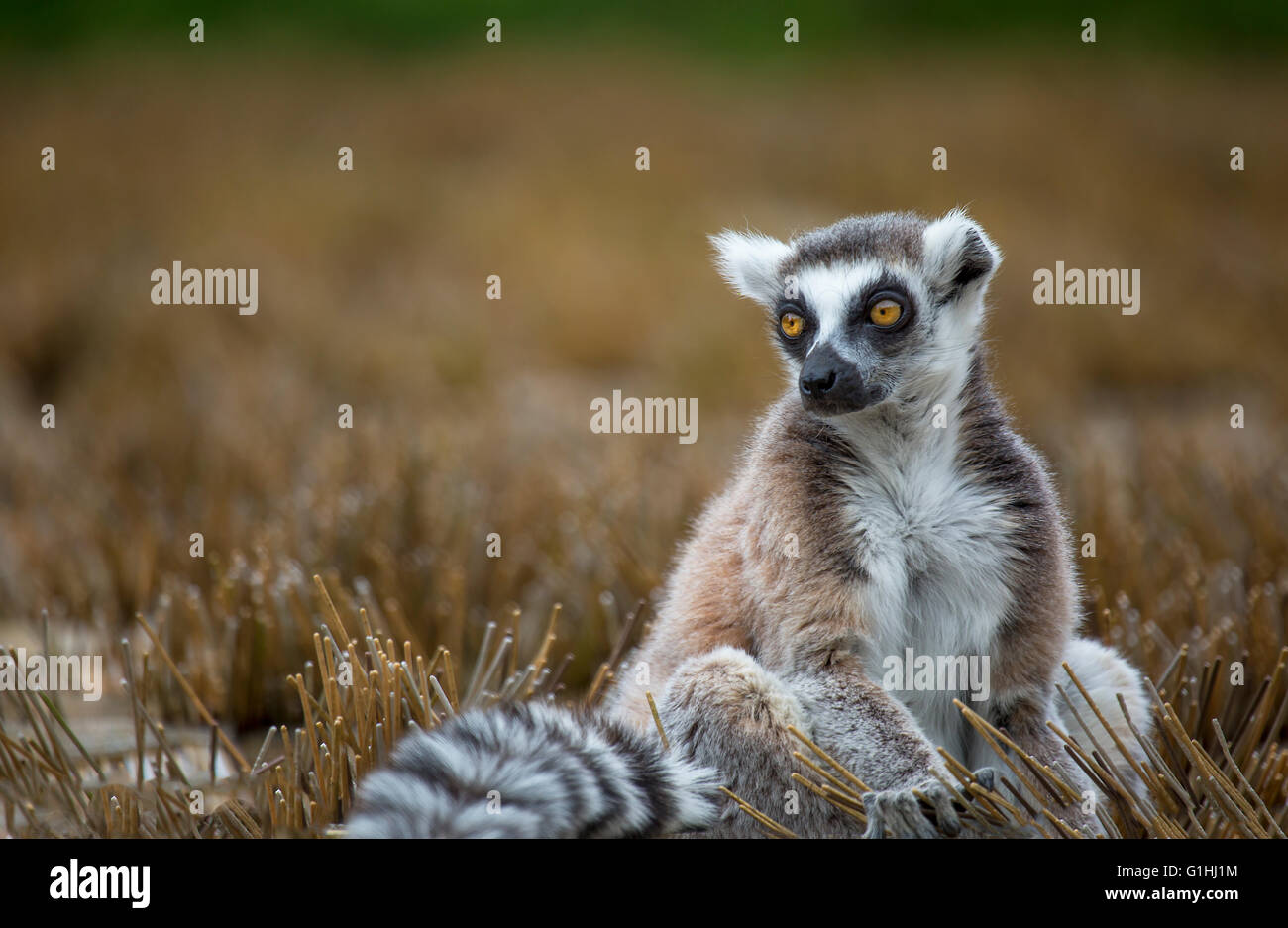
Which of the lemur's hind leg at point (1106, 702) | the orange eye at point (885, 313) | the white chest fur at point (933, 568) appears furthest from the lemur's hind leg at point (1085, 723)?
Result: the orange eye at point (885, 313)

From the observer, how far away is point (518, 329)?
32.3 feet

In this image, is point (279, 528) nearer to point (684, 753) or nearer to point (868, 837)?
point (684, 753)

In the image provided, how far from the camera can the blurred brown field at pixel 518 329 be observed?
4.08 m

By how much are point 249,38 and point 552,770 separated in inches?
545

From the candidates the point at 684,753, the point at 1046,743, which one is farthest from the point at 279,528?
the point at 1046,743

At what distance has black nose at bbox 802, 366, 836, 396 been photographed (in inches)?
87.7

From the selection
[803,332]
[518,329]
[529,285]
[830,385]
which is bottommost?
[830,385]

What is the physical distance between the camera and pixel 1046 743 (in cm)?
235

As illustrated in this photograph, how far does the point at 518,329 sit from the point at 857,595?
310 inches

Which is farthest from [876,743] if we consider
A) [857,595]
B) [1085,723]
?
[1085,723]

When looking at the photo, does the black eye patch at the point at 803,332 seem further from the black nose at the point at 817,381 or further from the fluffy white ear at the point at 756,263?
the black nose at the point at 817,381

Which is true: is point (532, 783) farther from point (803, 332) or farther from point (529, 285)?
point (529, 285)

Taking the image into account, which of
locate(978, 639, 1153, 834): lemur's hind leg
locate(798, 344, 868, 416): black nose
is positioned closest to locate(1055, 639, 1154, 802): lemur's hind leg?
locate(978, 639, 1153, 834): lemur's hind leg

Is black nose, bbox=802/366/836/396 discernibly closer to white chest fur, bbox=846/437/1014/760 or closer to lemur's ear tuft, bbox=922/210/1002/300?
white chest fur, bbox=846/437/1014/760
